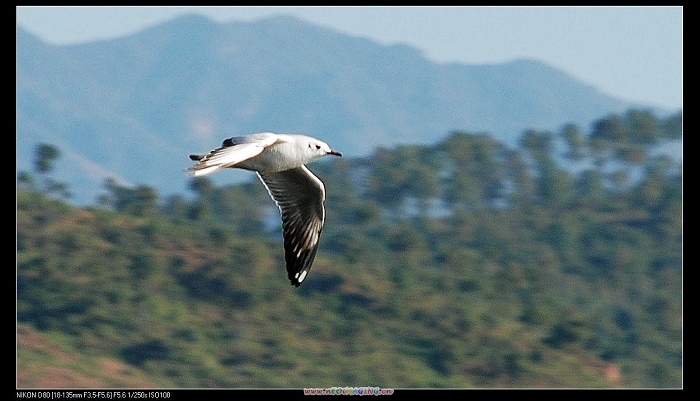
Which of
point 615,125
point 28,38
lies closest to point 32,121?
point 28,38

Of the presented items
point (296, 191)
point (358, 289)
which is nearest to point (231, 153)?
point (296, 191)

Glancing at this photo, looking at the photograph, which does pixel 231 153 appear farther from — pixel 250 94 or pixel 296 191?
pixel 250 94

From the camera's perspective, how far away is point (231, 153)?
5.73 m

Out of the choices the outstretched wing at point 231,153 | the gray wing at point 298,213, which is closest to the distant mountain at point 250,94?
the gray wing at point 298,213

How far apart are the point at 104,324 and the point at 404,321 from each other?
12.5 ft

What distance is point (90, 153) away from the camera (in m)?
117

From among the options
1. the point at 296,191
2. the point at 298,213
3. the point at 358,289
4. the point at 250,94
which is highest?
the point at 250,94

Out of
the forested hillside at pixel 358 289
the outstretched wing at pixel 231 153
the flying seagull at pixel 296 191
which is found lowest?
the outstretched wing at pixel 231 153

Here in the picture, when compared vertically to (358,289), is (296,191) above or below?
below

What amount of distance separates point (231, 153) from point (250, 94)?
413ft

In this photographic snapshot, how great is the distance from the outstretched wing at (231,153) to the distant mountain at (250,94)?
9741 centimetres

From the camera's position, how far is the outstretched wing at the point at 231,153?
17.5ft

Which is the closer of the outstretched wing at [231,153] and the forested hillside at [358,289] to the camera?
the outstretched wing at [231,153]

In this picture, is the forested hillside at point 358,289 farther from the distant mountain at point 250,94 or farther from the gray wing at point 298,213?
the distant mountain at point 250,94
